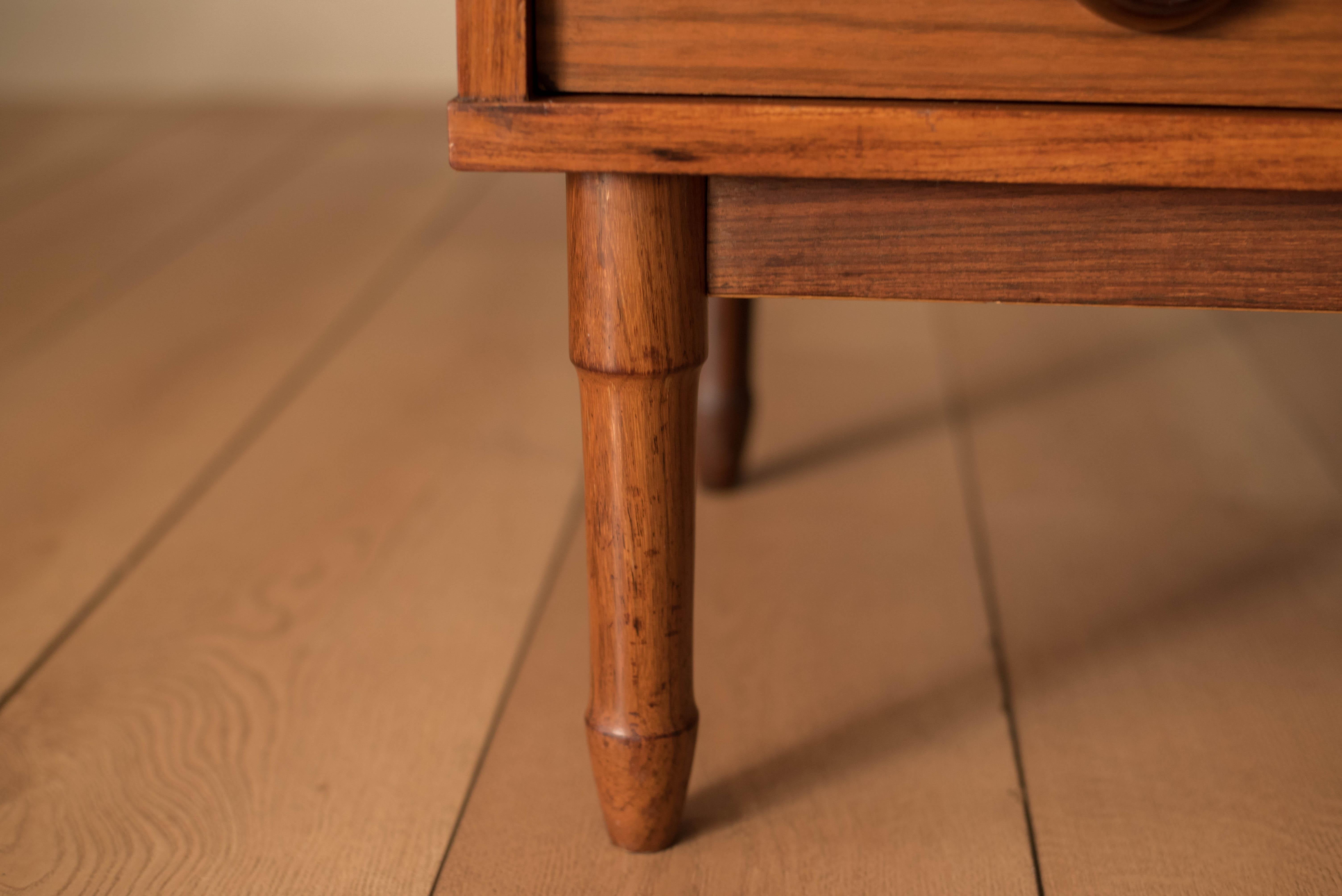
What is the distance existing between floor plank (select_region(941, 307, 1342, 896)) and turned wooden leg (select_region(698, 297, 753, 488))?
0.17m

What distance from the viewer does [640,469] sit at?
0.42 meters

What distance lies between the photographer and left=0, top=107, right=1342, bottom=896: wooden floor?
0.50 m

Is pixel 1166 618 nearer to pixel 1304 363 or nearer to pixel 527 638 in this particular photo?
pixel 527 638

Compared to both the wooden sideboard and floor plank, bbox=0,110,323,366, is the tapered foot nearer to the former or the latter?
the wooden sideboard

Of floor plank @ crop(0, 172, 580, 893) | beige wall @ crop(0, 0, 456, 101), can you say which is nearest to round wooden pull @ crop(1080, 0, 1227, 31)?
floor plank @ crop(0, 172, 580, 893)

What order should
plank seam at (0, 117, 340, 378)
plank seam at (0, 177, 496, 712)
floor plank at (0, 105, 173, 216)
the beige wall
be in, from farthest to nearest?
the beige wall → floor plank at (0, 105, 173, 216) → plank seam at (0, 117, 340, 378) → plank seam at (0, 177, 496, 712)

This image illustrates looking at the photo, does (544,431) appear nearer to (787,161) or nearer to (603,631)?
(603,631)

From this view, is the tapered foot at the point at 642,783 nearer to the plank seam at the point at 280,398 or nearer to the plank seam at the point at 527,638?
the plank seam at the point at 527,638

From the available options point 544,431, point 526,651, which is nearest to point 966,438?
point 544,431

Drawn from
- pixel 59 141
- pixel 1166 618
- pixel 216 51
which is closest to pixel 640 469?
pixel 1166 618

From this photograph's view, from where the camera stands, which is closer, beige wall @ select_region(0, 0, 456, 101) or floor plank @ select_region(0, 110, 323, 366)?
floor plank @ select_region(0, 110, 323, 366)

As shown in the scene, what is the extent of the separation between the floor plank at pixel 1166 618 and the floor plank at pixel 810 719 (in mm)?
28

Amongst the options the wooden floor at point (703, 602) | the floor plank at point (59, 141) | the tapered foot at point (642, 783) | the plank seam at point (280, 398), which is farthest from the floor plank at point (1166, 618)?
the floor plank at point (59, 141)

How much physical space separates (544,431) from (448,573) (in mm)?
224
